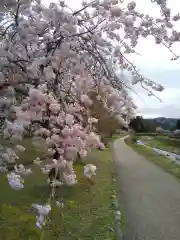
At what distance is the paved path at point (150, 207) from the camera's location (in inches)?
325

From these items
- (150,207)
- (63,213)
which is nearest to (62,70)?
(63,213)

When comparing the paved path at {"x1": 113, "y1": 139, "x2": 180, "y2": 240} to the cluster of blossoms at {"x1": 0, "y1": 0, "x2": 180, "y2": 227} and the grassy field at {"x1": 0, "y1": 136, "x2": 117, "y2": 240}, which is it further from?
the cluster of blossoms at {"x1": 0, "y1": 0, "x2": 180, "y2": 227}

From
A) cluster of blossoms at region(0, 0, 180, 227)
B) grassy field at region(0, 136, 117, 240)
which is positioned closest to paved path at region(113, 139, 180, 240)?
grassy field at region(0, 136, 117, 240)

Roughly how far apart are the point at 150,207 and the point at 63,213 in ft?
8.65

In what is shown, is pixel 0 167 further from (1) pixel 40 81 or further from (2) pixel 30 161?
(2) pixel 30 161

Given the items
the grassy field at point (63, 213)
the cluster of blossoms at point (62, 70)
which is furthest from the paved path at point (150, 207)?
the cluster of blossoms at point (62, 70)

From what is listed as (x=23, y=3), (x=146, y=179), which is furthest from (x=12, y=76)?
(x=146, y=179)

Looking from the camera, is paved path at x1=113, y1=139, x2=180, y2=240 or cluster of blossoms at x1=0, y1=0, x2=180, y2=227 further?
paved path at x1=113, y1=139, x2=180, y2=240

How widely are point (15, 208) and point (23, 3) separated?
615 cm

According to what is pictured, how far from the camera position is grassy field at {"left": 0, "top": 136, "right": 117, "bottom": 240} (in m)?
7.98

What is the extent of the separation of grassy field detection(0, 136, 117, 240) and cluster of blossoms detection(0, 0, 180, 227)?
141cm

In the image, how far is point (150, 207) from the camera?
1105 centimetres

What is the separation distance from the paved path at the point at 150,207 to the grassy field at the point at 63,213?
0.50 m

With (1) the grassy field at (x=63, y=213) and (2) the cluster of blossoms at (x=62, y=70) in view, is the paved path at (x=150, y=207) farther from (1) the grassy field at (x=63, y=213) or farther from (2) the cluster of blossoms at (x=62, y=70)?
(2) the cluster of blossoms at (x=62, y=70)
